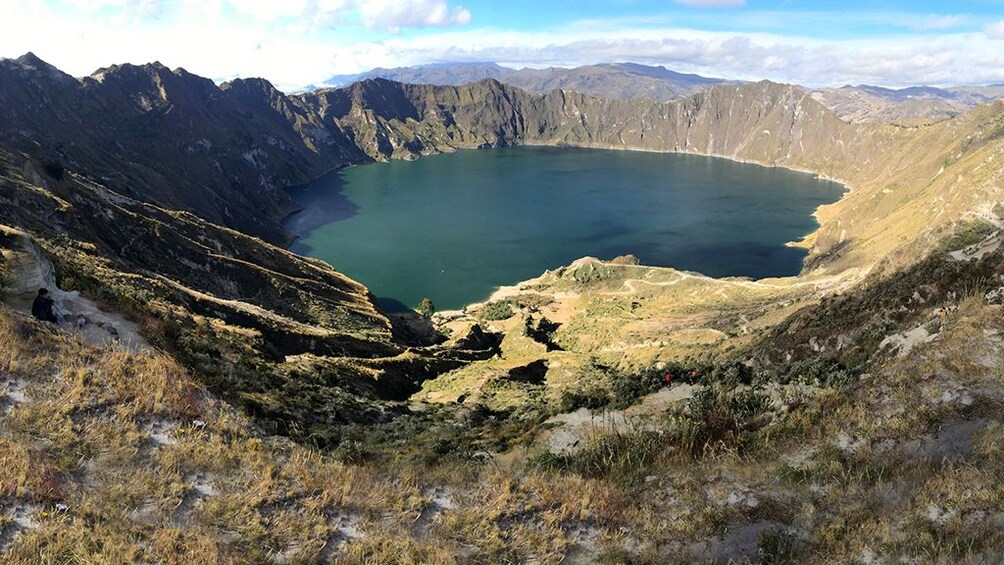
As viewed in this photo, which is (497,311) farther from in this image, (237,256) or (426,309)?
A: (237,256)

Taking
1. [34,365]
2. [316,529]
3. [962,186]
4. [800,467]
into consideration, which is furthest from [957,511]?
[962,186]

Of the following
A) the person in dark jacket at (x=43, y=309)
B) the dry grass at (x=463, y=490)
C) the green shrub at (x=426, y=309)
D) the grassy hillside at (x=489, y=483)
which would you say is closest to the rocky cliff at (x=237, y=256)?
the person in dark jacket at (x=43, y=309)

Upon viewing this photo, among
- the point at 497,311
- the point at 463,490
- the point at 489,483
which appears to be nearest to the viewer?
the point at 463,490

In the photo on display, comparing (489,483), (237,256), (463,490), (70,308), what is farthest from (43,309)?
(237,256)

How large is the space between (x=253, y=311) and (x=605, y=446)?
4807cm

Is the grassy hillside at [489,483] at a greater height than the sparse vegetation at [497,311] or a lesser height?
greater

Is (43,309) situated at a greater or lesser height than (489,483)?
greater

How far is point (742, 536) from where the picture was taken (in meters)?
9.96

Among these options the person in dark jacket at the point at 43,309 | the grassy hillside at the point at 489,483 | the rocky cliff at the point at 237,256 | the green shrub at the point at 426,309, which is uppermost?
the person in dark jacket at the point at 43,309

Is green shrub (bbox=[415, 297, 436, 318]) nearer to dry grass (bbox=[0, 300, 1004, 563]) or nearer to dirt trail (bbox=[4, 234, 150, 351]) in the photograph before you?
dirt trail (bbox=[4, 234, 150, 351])

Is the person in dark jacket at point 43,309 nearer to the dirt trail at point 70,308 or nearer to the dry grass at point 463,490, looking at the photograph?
the dirt trail at point 70,308

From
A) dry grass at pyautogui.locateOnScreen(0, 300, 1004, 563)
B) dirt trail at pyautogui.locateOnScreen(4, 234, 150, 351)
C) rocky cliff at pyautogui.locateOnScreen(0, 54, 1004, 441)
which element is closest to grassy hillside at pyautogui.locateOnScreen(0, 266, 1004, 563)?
dry grass at pyautogui.locateOnScreen(0, 300, 1004, 563)

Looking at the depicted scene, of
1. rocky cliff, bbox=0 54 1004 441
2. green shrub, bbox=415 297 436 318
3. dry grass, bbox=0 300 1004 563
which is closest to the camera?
dry grass, bbox=0 300 1004 563

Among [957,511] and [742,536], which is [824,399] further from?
[742,536]
